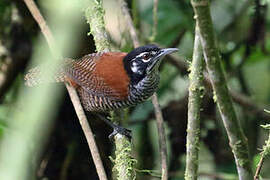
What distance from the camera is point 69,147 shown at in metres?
4.41

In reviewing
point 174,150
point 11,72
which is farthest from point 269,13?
point 11,72

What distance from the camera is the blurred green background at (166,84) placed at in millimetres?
4375

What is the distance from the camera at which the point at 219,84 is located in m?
1.68

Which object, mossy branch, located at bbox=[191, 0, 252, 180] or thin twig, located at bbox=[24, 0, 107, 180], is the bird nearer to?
thin twig, located at bbox=[24, 0, 107, 180]

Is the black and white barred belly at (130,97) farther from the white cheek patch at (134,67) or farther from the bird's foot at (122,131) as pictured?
the bird's foot at (122,131)

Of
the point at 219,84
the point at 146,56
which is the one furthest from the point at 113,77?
the point at 219,84

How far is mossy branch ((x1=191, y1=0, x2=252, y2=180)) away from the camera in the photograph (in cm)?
151

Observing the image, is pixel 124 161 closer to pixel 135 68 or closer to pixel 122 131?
pixel 122 131

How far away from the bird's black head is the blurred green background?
0.57 m

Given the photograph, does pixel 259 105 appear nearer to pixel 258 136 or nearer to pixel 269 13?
pixel 258 136

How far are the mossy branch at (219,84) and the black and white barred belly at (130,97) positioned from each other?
5.87ft

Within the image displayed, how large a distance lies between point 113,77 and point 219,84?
2049mm

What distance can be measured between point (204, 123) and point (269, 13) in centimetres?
129

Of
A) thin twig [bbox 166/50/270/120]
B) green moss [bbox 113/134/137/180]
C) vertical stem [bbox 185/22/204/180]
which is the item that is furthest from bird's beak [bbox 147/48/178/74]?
vertical stem [bbox 185/22/204/180]
